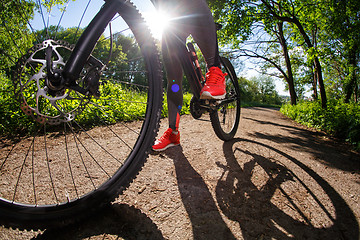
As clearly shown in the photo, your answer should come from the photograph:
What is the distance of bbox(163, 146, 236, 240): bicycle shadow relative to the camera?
99 centimetres

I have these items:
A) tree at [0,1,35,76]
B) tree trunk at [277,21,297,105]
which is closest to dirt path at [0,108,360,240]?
tree at [0,1,35,76]

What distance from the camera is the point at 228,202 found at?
1.26 m

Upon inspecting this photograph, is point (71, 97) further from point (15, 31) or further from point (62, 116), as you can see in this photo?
point (15, 31)

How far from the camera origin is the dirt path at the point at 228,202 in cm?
99

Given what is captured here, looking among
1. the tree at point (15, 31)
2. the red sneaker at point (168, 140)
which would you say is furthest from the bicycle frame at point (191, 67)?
the tree at point (15, 31)

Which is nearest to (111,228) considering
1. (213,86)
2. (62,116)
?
(62,116)

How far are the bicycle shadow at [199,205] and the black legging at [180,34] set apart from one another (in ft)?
2.00

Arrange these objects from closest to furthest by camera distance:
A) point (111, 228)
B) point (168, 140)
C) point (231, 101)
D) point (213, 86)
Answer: point (111, 228)
point (213, 86)
point (168, 140)
point (231, 101)

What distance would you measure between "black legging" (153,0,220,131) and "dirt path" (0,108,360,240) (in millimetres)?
660

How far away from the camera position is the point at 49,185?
1.35 m

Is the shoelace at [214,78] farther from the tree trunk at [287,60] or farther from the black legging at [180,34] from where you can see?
the tree trunk at [287,60]

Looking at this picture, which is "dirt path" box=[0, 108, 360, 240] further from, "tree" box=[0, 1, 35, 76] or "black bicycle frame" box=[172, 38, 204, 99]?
"tree" box=[0, 1, 35, 76]

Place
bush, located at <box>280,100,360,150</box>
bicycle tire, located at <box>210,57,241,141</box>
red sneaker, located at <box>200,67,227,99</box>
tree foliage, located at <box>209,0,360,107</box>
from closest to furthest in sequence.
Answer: red sneaker, located at <box>200,67,227,99</box>, bicycle tire, located at <box>210,57,241,141</box>, bush, located at <box>280,100,360,150</box>, tree foliage, located at <box>209,0,360,107</box>

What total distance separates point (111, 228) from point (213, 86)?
146cm
